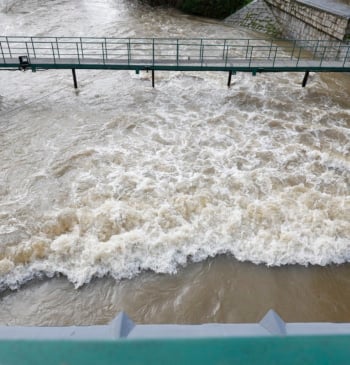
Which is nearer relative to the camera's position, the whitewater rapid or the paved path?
the whitewater rapid

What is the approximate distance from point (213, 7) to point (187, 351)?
24191 mm

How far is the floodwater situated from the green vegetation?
35.9 ft

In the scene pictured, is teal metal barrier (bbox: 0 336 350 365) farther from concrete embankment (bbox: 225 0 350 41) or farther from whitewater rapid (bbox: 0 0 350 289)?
concrete embankment (bbox: 225 0 350 41)

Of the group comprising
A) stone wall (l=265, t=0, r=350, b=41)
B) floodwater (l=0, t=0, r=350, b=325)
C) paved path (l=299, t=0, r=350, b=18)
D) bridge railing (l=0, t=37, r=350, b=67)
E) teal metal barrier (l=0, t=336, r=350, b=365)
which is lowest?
floodwater (l=0, t=0, r=350, b=325)

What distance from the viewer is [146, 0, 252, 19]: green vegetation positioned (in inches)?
891

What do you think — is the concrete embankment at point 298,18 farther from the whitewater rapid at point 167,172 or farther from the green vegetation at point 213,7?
the whitewater rapid at point 167,172

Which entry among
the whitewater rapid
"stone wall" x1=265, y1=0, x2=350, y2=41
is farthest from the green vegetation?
the whitewater rapid

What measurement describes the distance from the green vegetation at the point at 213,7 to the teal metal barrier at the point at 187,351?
77.9 ft

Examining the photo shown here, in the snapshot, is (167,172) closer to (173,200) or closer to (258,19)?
(173,200)

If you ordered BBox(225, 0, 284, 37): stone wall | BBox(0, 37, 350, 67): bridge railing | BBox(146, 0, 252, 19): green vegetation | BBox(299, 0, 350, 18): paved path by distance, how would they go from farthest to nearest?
BBox(146, 0, 252, 19): green vegetation < BBox(225, 0, 284, 37): stone wall < BBox(299, 0, 350, 18): paved path < BBox(0, 37, 350, 67): bridge railing

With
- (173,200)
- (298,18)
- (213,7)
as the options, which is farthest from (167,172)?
(213,7)

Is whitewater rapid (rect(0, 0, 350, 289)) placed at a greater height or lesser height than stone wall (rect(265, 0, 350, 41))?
lesser

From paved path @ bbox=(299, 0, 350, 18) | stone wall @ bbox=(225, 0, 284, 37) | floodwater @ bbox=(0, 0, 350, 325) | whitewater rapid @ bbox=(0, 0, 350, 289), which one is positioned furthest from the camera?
stone wall @ bbox=(225, 0, 284, 37)

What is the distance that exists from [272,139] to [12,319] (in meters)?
8.42
